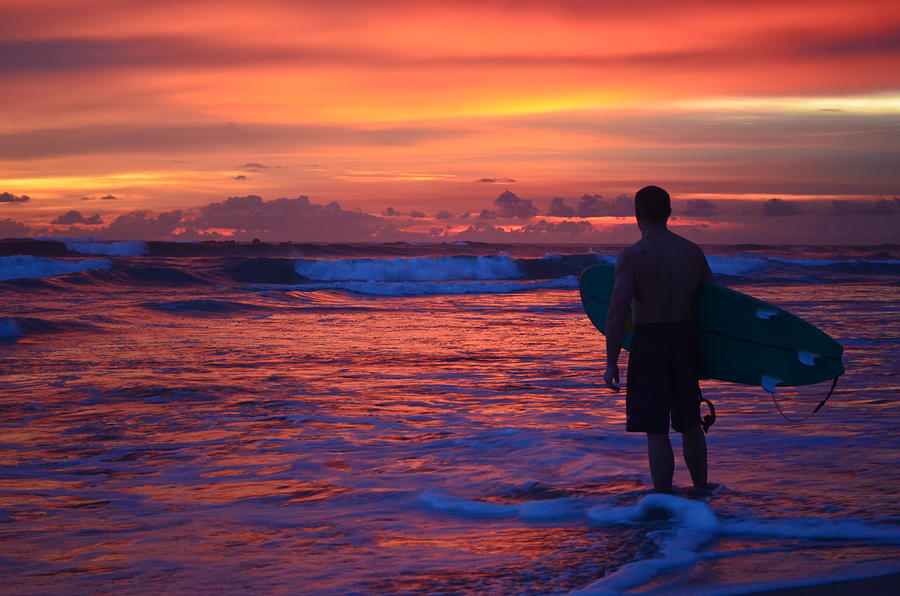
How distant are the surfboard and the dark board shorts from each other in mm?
432

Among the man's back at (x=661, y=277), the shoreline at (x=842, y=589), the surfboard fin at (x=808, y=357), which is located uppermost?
the man's back at (x=661, y=277)

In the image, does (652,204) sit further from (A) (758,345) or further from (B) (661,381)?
(A) (758,345)

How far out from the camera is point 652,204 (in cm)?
441

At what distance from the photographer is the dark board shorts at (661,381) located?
4.36 m

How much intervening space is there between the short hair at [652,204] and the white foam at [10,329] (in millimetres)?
11419

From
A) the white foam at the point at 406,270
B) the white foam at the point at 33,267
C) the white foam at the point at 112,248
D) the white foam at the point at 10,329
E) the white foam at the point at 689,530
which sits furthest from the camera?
the white foam at the point at 112,248

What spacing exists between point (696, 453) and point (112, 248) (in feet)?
161

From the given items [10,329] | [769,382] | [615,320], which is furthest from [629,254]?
[10,329]

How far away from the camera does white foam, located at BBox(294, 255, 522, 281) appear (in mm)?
37125

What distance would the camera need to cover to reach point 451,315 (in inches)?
723

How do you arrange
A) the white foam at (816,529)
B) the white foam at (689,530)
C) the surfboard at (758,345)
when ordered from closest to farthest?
the white foam at (689,530), the white foam at (816,529), the surfboard at (758,345)

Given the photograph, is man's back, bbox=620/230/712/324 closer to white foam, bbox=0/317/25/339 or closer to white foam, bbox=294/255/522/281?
white foam, bbox=0/317/25/339

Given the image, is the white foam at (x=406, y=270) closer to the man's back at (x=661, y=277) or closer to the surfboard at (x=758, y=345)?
the surfboard at (x=758, y=345)

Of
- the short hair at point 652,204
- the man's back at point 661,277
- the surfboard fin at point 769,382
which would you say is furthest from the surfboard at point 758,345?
the short hair at point 652,204
